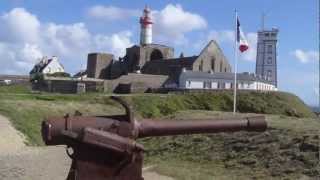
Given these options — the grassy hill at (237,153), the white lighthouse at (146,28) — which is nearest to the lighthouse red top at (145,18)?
the white lighthouse at (146,28)

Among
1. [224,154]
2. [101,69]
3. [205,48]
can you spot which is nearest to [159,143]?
[224,154]

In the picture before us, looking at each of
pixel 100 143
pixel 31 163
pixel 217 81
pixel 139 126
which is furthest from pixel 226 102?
pixel 100 143

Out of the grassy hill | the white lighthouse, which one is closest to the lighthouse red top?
the white lighthouse

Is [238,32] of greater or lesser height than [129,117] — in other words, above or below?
above

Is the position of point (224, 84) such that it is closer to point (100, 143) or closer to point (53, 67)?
point (53, 67)

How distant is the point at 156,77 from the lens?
81.8 meters

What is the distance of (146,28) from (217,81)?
17.8 m

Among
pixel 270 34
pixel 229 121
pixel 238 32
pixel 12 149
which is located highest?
pixel 270 34

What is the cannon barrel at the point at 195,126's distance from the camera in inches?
250

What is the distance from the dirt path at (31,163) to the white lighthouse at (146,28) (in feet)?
240

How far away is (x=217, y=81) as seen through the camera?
84125 mm

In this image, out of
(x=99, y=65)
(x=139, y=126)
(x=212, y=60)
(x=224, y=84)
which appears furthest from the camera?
(x=99, y=65)

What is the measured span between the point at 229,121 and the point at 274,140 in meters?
12.1

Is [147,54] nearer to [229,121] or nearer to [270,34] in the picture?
[270,34]
